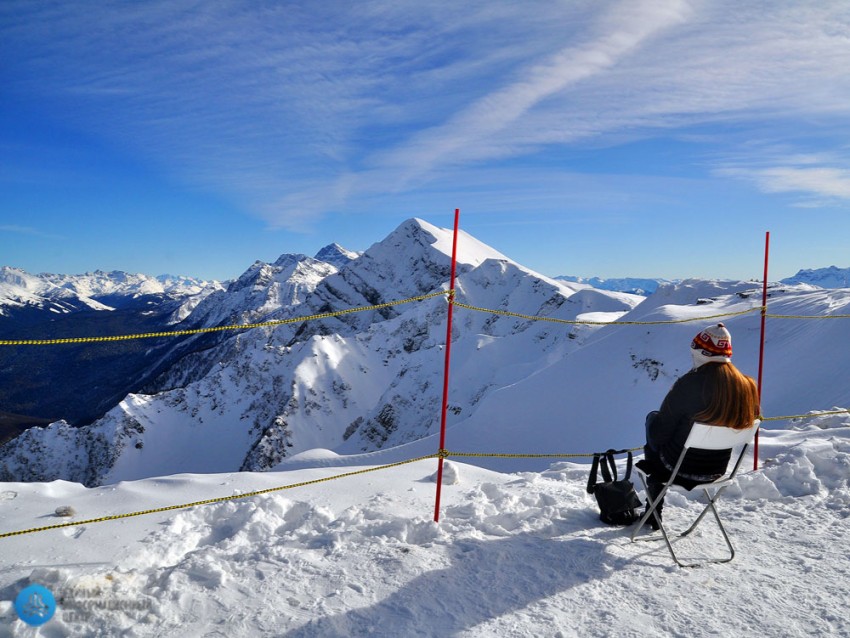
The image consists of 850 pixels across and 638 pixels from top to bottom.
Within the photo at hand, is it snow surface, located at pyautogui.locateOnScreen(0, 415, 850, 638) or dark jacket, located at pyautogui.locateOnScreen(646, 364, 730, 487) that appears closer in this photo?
snow surface, located at pyautogui.locateOnScreen(0, 415, 850, 638)

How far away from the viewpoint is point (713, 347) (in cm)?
445

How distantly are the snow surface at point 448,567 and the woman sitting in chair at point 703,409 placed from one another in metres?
0.83

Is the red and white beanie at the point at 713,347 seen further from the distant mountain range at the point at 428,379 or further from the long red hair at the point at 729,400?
the distant mountain range at the point at 428,379

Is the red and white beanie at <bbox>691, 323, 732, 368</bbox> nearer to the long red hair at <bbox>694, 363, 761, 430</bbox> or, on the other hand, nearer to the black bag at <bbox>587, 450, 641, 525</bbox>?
the long red hair at <bbox>694, 363, 761, 430</bbox>

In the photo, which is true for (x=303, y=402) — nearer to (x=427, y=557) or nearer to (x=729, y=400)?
(x=427, y=557)

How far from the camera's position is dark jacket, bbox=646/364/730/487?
14.3 ft

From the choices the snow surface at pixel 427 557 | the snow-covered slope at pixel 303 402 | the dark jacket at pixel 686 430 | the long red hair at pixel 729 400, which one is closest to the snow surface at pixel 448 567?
the snow surface at pixel 427 557

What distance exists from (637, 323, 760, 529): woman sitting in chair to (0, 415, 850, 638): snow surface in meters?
0.83

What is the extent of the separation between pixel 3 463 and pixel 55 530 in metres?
118

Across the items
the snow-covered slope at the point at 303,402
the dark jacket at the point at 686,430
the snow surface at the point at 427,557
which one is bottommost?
the snow-covered slope at the point at 303,402

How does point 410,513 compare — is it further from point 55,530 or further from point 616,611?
point 55,530

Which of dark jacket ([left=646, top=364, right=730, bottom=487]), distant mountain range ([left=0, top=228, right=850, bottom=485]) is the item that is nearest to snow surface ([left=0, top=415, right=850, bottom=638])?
dark jacket ([left=646, top=364, right=730, bottom=487])

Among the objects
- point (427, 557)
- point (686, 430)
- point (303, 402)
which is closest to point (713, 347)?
point (686, 430)

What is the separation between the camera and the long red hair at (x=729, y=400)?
4.18 meters
